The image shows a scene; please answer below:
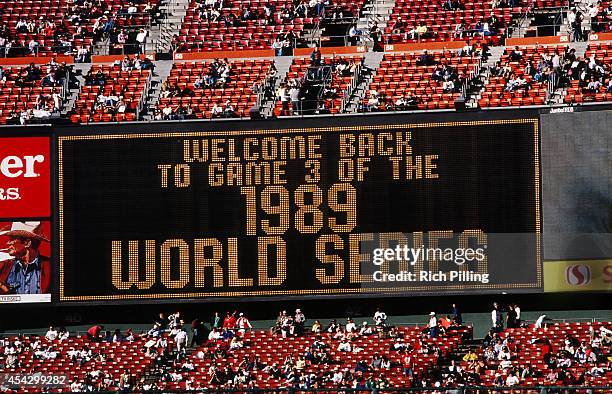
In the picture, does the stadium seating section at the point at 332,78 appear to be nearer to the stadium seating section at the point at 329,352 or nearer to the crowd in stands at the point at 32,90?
the stadium seating section at the point at 329,352

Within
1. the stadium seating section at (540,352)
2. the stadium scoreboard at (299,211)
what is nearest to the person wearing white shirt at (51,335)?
the stadium scoreboard at (299,211)

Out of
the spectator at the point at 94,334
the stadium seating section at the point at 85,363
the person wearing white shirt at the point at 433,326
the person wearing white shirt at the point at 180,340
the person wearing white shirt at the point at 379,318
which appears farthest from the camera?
the spectator at the point at 94,334

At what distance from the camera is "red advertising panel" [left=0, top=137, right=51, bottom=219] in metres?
32.6

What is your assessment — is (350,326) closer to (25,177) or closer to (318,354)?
(318,354)

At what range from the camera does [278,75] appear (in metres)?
35.1

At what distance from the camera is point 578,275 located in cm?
3059

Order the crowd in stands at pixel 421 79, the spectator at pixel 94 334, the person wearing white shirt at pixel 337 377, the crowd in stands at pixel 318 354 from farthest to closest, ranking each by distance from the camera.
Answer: the spectator at pixel 94 334
the crowd in stands at pixel 421 79
the person wearing white shirt at pixel 337 377
the crowd in stands at pixel 318 354

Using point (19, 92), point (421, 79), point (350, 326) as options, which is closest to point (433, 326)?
point (350, 326)

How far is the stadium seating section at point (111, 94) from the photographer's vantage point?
3466cm

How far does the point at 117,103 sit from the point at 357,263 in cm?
764

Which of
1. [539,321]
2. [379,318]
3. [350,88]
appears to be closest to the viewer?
[539,321]

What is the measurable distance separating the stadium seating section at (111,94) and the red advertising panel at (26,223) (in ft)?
Result: 6.12

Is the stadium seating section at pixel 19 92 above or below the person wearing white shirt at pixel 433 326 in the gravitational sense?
above

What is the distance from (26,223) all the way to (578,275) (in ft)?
38.6
